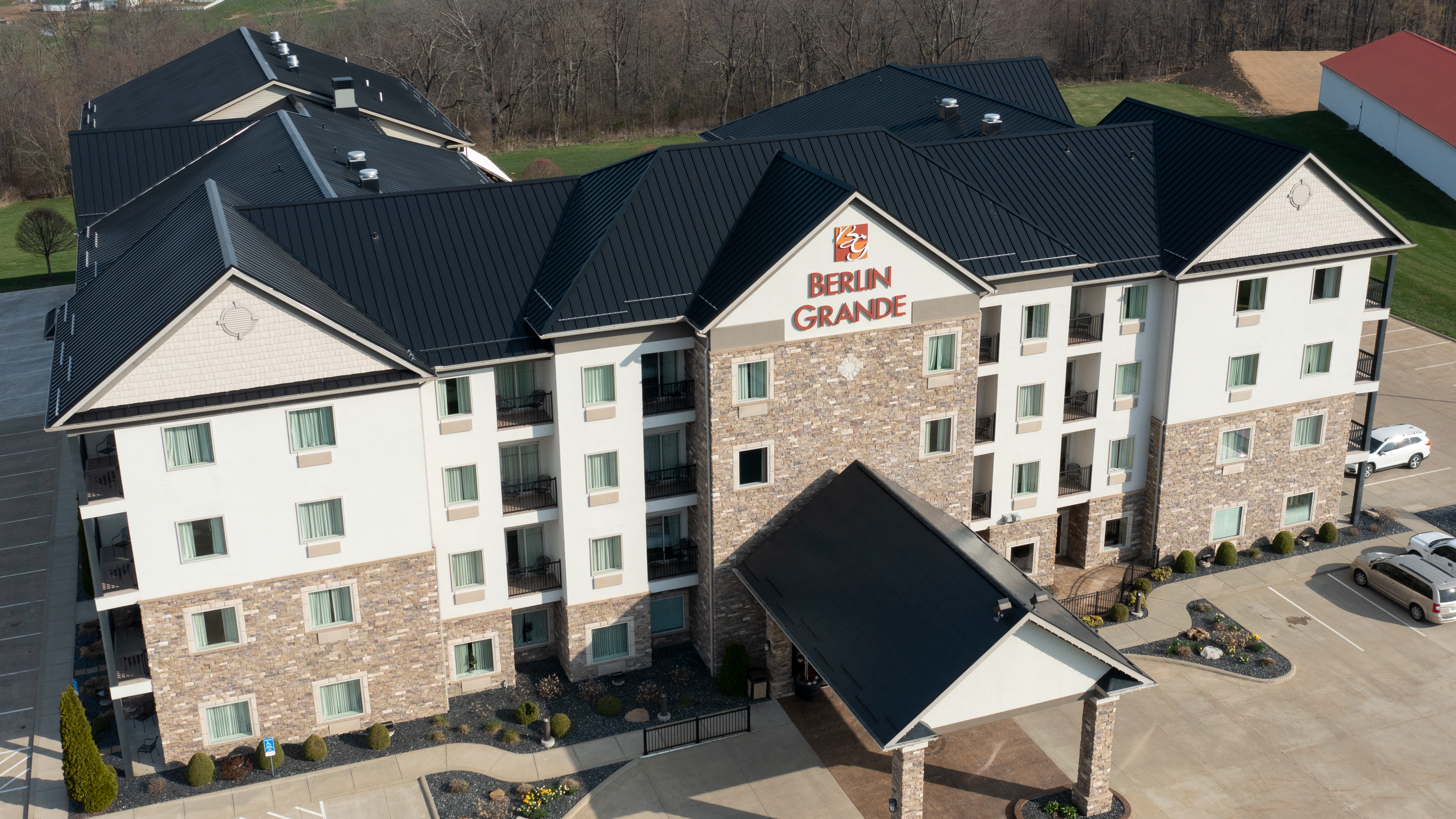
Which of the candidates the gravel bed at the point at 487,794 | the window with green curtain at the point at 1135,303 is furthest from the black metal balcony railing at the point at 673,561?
the window with green curtain at the point at 1135,303

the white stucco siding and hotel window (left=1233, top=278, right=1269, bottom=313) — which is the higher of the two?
the white stucco siding

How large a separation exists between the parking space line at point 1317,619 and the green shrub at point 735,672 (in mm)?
23655

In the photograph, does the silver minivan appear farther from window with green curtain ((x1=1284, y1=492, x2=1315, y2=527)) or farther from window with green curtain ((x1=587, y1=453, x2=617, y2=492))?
window with green curtain ((x1=587, y1=453, x2=617, y2=492))

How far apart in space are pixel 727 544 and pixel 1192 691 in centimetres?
1832

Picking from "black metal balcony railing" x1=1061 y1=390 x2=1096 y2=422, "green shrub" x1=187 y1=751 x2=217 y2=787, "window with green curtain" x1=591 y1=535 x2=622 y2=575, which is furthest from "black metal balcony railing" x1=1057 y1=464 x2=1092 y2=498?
"green shrub" x1=187 y1=751 x2=217 y2=787

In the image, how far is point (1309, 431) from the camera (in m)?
57.8

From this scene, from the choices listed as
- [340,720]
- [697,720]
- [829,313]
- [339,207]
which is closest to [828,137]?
[829,313]

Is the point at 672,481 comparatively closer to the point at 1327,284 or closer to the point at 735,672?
the point at 735,672

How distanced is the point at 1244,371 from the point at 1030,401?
398 inches

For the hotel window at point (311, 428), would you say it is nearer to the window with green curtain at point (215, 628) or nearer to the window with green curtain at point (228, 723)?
the window with green curtain at point (215, 628)

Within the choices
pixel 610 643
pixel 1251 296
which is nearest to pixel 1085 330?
pixel 1251 296

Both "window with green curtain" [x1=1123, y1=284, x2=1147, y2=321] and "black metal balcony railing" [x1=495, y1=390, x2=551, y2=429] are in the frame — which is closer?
"black metal balcony railing" [x1=495, y1=390, x2=551, y2=429]

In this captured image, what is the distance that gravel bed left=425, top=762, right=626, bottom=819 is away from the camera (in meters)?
42.5

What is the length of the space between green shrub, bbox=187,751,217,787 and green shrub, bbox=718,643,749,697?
17989mm
